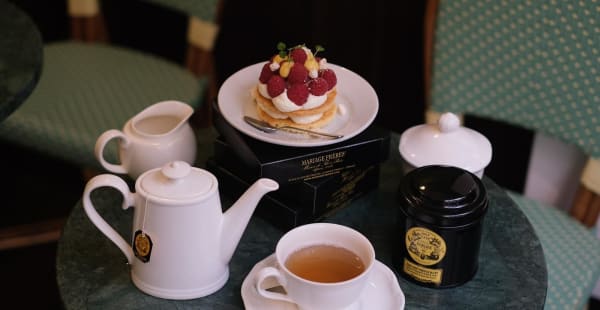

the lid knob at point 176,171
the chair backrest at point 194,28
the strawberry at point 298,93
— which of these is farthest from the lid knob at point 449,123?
the chair backrest at point 194,28

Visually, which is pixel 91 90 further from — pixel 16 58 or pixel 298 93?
pixel 298 93

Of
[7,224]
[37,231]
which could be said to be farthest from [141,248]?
[7,224]

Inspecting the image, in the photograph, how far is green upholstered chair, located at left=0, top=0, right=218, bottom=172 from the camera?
188 centimetres

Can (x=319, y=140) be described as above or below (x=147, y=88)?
above

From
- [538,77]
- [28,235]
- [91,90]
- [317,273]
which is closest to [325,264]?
[317,273]

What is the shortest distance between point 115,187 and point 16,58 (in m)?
0.64

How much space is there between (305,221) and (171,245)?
10.6 inches

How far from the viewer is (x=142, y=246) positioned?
1092 mm

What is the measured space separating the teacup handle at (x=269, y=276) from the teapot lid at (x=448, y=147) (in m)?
0.36

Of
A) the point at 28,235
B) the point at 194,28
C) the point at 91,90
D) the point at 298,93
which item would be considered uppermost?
the point at 298,93

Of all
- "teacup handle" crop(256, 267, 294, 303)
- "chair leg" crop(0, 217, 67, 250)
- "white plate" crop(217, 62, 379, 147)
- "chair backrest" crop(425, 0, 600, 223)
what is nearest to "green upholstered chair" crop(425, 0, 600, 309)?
"chair backrest" crop(425, 0, 600, 223)

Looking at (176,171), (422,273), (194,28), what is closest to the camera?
(176,171)

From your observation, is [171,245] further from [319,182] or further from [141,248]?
[319,182]

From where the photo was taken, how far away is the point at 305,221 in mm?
1262
